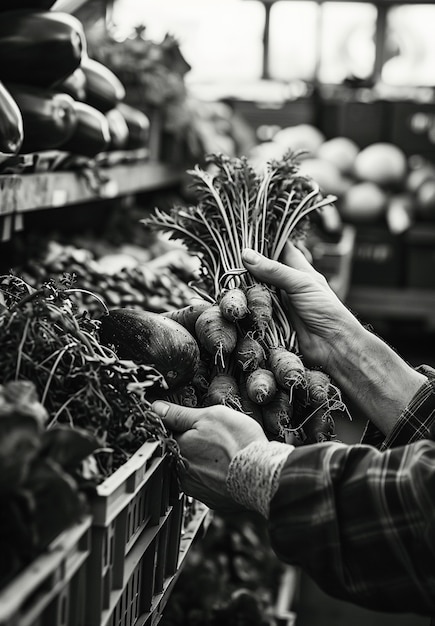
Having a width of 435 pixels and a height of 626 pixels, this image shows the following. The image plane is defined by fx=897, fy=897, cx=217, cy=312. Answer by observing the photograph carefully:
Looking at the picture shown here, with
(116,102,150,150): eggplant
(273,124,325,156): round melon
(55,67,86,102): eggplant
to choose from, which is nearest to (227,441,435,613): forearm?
(55,67,86,102): eggplant

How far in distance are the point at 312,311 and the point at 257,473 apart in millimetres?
665

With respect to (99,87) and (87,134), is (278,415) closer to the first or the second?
(87,134)

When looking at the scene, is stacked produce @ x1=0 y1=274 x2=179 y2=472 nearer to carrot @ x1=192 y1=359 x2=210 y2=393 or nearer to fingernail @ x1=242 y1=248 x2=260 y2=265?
carrot @ x1=192 y1=359 x2=210 y2=393

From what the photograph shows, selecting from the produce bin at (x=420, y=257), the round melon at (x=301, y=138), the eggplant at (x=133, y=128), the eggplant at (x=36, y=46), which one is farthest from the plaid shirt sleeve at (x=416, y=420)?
the round melon at (x=301, y=138)

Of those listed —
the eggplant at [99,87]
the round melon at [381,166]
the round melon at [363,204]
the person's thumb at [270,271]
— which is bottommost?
the round melon at [363,204]

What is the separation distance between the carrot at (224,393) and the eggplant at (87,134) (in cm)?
116

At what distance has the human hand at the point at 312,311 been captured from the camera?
1990 mm

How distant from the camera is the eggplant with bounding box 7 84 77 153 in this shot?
2312mm

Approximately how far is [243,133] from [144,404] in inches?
180

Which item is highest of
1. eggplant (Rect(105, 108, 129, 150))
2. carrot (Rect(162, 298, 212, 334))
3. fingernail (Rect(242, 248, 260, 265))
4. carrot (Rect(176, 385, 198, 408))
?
eggplant (Rect(105, 108, 129, 150))

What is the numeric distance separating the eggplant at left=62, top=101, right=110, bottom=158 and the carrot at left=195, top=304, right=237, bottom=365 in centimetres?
105

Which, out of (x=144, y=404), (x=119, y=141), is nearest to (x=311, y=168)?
(x=119, y=141)

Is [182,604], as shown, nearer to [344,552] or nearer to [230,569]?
[230,569]

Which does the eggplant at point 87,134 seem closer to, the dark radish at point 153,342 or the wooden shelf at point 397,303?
the dark radish at point 153,342
